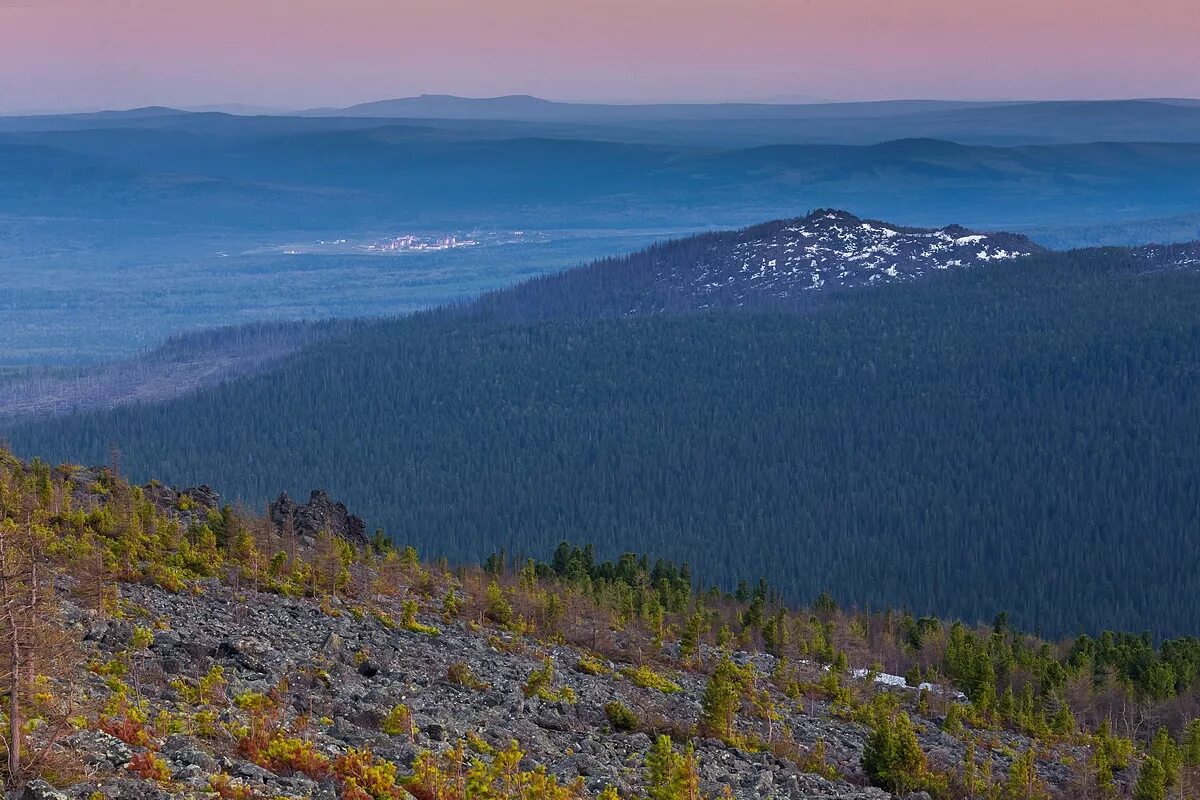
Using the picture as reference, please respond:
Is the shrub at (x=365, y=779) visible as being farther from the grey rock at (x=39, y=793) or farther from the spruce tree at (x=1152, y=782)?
the spruce tree at (x=1152, y=782)

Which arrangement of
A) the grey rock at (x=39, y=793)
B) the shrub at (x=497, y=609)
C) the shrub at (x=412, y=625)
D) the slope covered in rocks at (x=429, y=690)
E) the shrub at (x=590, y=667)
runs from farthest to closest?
the shrub at (x=497, y=609) < the shrub at (x=412, y=625) < the shrub at (x=590, y=667) < the slope covered in rocks at (x=429, y=690) < the grey rock at (x=39, y=793)

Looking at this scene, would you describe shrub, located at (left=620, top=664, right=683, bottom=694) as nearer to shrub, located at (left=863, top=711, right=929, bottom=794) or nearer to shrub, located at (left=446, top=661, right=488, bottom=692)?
shrub, located at (left=446, top=661, right=488, bottom=692)

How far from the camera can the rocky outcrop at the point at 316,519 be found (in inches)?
3667

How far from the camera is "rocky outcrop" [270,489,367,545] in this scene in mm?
93131

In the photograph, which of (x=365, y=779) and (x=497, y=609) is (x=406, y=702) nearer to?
(x=365, y=779)

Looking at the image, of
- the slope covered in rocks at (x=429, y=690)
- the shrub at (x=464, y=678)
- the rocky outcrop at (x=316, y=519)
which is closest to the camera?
the slope covered in rocks at (x=429, y=690)

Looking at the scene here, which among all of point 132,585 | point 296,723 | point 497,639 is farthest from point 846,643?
point 296,723

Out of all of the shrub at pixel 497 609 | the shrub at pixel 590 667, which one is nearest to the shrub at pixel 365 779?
the shrub at pixel 590 667

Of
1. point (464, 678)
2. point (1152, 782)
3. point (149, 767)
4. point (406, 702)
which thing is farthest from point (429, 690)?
point (1152, 782)

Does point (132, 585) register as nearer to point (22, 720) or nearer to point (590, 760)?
point (590, 760)

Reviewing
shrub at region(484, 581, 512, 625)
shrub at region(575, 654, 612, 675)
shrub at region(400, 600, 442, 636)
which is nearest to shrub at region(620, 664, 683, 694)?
shrub at region(575, 654, 612, 675)

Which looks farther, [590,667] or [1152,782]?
[590,667]

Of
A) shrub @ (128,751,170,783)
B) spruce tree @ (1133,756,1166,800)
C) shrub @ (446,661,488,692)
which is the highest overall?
shrub @ (128,751,170,783)

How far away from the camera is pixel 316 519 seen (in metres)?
98.7
